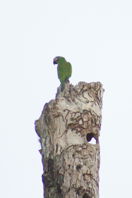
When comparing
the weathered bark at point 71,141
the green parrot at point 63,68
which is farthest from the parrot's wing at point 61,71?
the weathered bark at point 71,141

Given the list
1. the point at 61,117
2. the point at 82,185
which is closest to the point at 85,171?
the point at 82,185

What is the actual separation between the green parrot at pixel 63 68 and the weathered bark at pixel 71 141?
37.0 inches

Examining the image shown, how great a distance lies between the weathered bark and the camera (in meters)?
5.53

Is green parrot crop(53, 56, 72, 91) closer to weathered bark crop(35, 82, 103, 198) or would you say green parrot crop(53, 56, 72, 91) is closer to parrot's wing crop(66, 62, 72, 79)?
parrot's wing crop(66, 62, 72, 79)

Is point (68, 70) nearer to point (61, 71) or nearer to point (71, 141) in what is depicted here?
point (61, 71)

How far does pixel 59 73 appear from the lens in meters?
7.36

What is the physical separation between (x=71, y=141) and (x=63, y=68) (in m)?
1.83

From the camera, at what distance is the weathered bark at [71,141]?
5.53 metres

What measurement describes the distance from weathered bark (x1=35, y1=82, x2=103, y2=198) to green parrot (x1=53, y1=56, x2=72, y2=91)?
94 centimetres

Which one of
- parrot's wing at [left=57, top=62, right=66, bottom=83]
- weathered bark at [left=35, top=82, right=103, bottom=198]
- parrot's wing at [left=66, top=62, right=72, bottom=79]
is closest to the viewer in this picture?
weathered bark at [left=35, top=82, right=103, bottom=198]

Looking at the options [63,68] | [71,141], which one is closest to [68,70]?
[63,68]

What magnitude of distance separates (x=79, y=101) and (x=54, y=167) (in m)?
A: 0.83

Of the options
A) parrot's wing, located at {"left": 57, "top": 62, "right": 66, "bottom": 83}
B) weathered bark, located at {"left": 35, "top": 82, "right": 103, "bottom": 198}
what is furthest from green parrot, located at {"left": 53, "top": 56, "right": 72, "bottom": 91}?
weathered bark, located at {"left": 35, "top": 82, "right": 103, "bottom": 198}

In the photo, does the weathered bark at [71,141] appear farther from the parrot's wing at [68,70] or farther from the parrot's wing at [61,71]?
the parrot's wing at [68,70]
